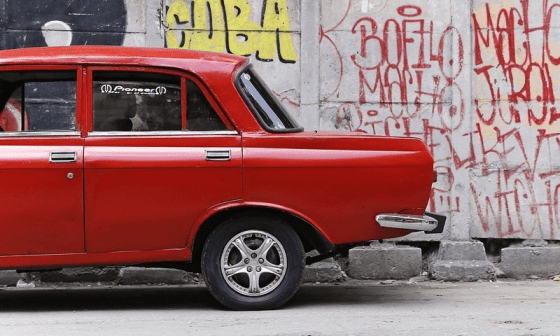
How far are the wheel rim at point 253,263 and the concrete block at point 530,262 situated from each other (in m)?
3.41

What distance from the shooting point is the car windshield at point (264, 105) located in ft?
24.5

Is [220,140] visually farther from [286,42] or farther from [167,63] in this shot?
[286,42]

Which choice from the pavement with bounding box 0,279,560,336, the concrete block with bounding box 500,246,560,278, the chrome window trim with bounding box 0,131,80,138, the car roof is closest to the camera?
the pavement with bounding box 0,279,560,336

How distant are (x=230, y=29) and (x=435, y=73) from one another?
2.10m

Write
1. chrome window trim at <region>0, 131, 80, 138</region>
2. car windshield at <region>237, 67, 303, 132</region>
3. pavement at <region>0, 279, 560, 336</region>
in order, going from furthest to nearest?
car windshield at <region>237, 67, 303, 132</region> < chrome window trim at <region>0, 131, 80, 138</region> < pavement at <region>0, 279, 560, 336</region>

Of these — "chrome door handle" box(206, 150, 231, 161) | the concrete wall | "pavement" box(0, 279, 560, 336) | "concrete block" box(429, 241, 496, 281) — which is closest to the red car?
"chrome door handle" box(206, 150, 231, 161)

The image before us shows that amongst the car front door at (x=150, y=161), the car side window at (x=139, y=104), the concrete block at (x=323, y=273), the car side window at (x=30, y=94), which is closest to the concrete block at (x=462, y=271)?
the concrete block at (x=323, y=273)

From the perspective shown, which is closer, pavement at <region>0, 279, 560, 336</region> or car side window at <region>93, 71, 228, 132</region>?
pavement at <region>0, 279, 560, 336</region>

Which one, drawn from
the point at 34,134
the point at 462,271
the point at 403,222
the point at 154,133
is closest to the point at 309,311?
the point at 403,222

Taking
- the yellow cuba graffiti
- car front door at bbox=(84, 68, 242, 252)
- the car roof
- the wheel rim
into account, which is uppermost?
the yellow cuba graffiti

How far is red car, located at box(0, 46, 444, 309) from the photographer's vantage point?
7.13 metres

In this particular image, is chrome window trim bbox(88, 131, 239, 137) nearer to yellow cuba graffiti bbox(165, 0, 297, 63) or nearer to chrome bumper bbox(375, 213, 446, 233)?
chrome bumper bbox(375, 213, 446, 233)

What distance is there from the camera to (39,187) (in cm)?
707

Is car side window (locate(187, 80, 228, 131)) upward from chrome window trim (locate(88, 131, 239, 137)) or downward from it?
upward
